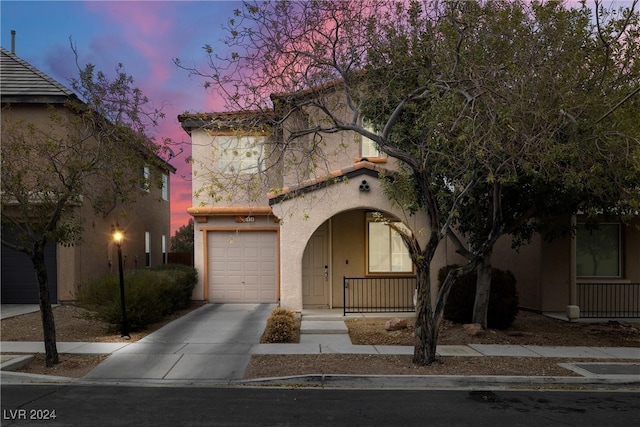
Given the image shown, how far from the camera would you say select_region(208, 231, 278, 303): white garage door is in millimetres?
16672

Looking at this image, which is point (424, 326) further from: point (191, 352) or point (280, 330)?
point (191, 352)

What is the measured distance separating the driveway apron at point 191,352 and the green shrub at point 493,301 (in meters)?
4.82

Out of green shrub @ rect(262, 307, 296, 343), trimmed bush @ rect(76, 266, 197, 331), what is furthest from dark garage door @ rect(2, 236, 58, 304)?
green shrub @ rect(262, 307, 296, 343)

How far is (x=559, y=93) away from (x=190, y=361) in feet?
26.3

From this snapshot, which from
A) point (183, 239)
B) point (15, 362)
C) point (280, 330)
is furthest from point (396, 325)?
point (183, 239)

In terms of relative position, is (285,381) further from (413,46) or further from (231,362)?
(413,46)

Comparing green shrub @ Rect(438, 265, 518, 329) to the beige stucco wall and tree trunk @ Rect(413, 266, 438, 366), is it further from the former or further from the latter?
tree trunk @ Rect(413, 266, 438, 366)

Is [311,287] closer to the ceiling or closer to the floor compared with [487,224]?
closer to the floor

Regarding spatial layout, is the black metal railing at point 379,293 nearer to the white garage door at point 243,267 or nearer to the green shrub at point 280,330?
the white garage door at point 243,267

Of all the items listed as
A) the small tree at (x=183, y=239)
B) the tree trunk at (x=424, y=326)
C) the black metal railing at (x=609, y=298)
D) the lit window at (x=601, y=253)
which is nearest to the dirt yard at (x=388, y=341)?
Answer: the tree trunk at (x=424, y=326)

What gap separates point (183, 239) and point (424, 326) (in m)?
32.1

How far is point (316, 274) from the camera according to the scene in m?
15.1

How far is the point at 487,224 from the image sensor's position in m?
11.9

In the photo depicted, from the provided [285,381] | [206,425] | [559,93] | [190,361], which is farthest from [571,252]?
[206,425]
